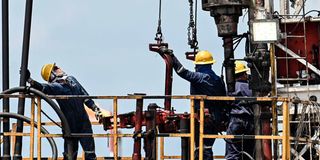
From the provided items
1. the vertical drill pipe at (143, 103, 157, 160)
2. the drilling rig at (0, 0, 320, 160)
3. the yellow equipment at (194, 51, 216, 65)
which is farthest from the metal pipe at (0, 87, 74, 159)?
the yellow equipment at (194, 51, 216, 65)

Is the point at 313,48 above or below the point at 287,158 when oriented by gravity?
above

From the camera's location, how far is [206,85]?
880 inches

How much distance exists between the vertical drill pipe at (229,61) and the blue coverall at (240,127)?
161 millimetres

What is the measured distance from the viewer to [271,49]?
21.5m

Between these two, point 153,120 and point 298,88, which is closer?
point 153,120

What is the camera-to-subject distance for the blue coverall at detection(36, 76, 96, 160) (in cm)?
2217

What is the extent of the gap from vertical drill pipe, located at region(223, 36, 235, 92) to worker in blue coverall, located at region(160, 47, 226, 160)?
5.0 inches

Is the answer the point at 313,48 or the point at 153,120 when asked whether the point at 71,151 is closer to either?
the point at 153,120

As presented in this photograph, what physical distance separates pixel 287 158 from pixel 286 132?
0.36m

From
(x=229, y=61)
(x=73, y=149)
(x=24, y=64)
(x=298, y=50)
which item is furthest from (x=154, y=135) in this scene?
(x=298, y=50)

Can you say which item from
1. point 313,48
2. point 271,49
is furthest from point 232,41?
point 313,48

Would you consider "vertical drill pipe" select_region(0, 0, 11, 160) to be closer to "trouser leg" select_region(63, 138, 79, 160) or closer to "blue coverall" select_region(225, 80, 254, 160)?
"trouser leg" select_region(63, 138, 79, 160)

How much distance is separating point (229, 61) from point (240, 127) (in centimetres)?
108

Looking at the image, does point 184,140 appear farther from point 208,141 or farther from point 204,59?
point 204,59
